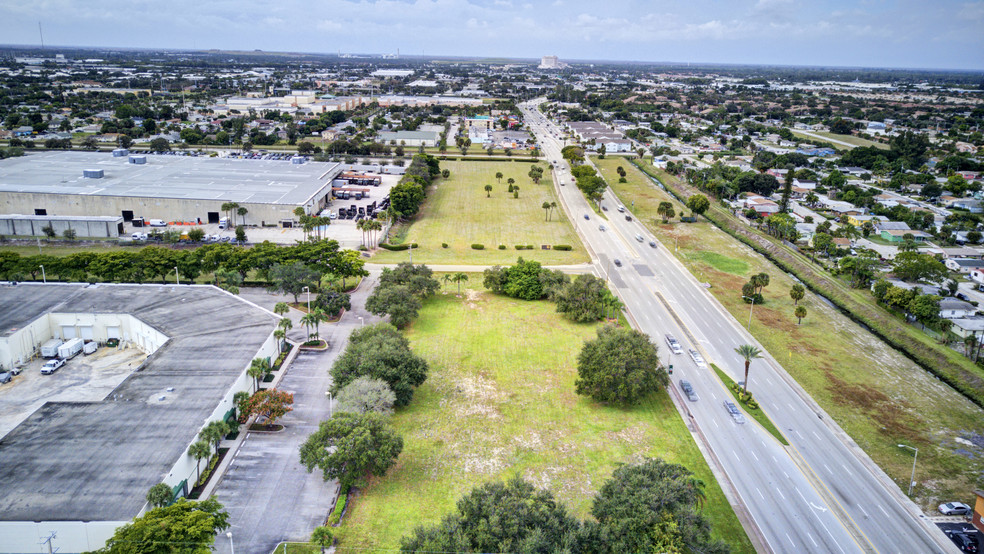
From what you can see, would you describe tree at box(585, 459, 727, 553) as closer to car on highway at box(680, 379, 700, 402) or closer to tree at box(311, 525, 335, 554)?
tree at box(311, 525, 335, 554)

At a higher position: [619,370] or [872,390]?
[619,370]

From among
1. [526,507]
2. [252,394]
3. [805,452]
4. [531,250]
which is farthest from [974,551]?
Result: [531,250]

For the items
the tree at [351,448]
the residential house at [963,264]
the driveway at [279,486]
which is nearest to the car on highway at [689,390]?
the tree at [351,448]

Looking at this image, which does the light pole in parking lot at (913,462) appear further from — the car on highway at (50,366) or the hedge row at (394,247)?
the car on highway at (50,366)

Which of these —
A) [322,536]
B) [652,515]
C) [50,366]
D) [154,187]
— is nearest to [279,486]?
[322,536]

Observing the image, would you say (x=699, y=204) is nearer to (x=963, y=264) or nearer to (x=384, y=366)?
(x=963, y=264)

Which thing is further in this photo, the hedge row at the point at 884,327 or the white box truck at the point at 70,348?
the hedge row at the point at 884,327

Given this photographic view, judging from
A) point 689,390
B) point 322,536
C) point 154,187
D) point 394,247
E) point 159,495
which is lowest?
point 689,390
